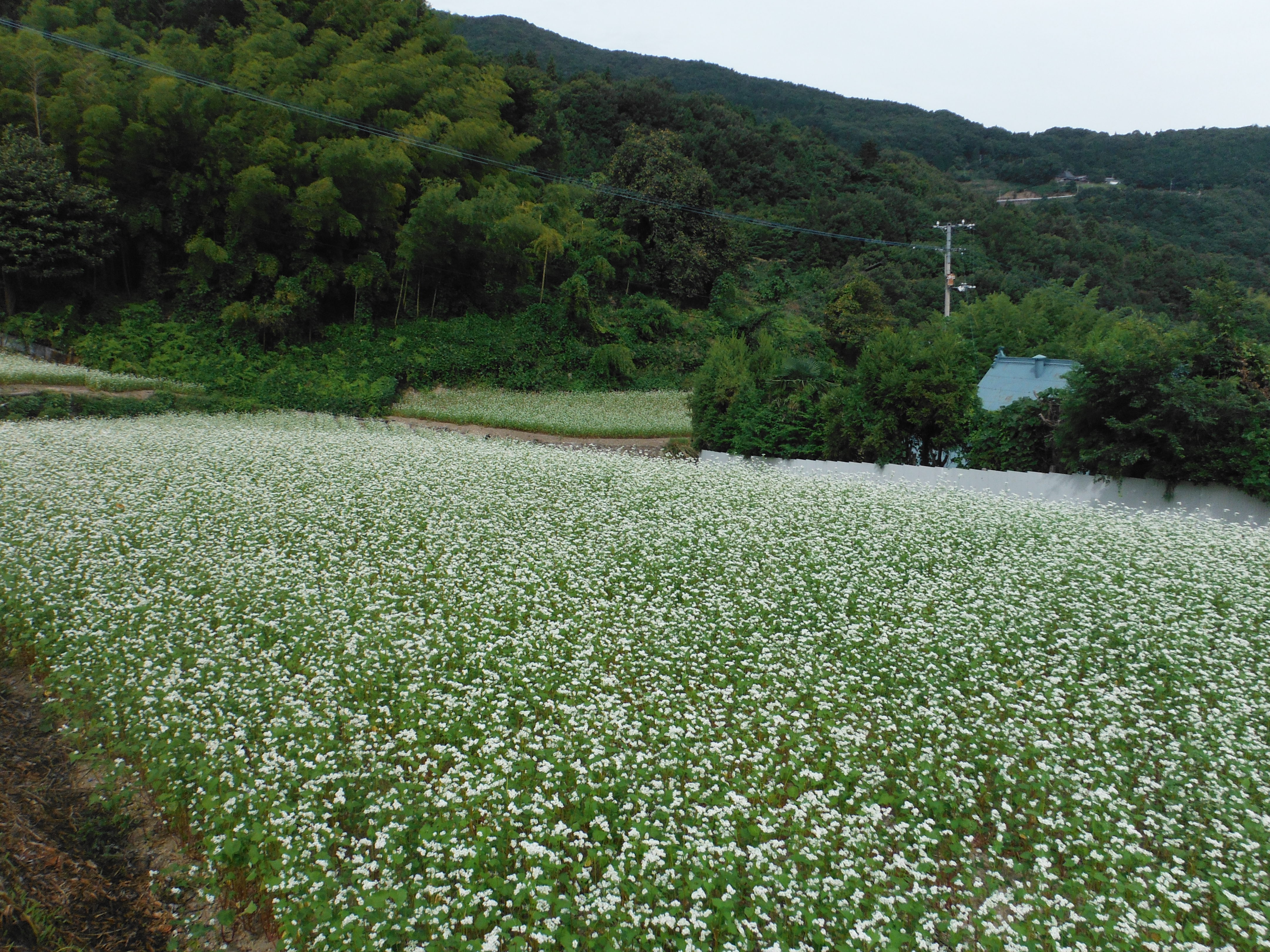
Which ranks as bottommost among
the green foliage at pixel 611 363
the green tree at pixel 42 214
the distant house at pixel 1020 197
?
the green foliage at pixel 611 363

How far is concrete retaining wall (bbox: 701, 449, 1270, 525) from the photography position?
34.0ft

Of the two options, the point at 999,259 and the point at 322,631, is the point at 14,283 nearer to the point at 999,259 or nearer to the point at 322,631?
the point at 322,631

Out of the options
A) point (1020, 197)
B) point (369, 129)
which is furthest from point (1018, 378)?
point (1020, 197)

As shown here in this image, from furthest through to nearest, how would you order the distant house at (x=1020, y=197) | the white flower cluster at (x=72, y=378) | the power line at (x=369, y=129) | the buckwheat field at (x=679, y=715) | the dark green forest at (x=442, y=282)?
the distant house at (x=1020, y=197)
the power line at (x=369, y=129)
the white flower cluster at (x=72, y=378)
the dark green forest at (x=442, y=282)
the buckwheat field at (x=679, y=715)

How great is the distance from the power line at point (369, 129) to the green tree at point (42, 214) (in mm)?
3213

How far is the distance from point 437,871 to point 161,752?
216 cm

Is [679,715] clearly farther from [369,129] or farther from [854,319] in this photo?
[854,319]

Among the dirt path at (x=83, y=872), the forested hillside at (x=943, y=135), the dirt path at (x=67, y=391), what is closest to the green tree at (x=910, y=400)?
the dirt path at (x=83, y=872)

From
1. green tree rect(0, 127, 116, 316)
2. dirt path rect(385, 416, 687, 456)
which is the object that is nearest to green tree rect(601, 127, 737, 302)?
dirt path rect(385, 416, 687, 456)

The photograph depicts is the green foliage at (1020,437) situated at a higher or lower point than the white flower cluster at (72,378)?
lower

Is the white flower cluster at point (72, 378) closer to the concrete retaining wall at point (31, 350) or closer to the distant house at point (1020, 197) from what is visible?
the concrete retaining wall at point (31, 350)

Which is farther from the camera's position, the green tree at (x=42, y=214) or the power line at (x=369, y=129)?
the power line at (x=369, y=129)

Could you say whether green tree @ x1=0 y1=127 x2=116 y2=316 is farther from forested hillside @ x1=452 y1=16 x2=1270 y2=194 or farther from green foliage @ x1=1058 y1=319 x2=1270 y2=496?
forested hillside @ x1=452 y1=16 x2=1270 y2=194

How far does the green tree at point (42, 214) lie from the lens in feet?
71.9
